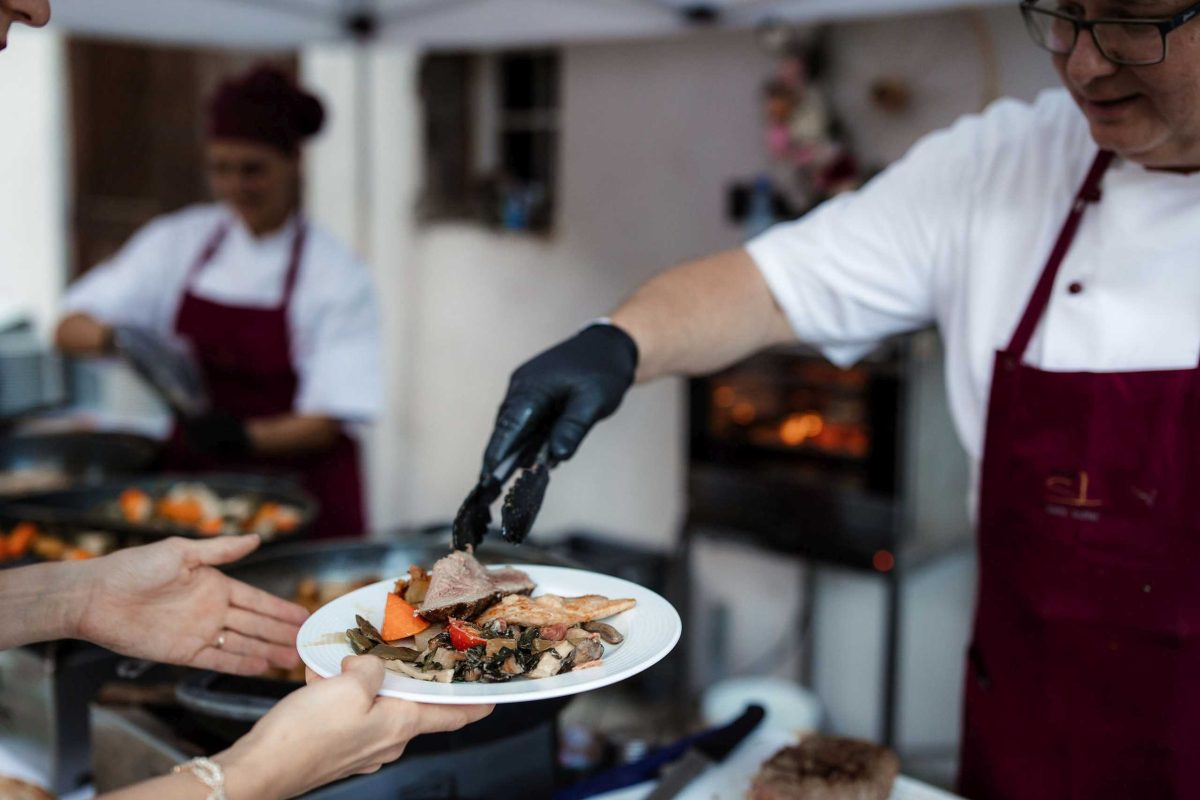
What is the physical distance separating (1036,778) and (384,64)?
472 cm

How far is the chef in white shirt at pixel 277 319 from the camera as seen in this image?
3092 millimetres

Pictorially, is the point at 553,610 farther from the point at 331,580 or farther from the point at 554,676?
the point at 331,580

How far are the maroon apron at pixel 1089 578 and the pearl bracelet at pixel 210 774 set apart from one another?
1.14 m

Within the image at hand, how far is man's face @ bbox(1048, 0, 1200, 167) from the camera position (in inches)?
54.5

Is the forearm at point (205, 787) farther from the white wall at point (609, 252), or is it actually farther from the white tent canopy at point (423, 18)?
the white wall at point (609, 252)

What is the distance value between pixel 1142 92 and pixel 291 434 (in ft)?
7.35

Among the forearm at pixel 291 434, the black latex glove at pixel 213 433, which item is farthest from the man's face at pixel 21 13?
the forearm at pixel 291 434

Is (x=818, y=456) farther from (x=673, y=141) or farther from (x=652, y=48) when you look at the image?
(x=652, y=48)

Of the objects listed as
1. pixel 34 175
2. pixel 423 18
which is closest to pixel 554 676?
pixel 423 18

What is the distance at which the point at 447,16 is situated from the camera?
334cm

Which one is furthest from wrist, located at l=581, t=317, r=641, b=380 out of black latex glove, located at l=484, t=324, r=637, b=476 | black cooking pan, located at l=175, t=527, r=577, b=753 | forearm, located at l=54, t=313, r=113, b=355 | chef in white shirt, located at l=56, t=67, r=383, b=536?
forearm, located at l=54, t=313, r=113, b=355

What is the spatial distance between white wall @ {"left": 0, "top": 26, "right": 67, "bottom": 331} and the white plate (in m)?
5.98

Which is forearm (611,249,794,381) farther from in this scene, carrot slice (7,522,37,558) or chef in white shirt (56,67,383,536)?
chef in white shirt (56,67,383,536)

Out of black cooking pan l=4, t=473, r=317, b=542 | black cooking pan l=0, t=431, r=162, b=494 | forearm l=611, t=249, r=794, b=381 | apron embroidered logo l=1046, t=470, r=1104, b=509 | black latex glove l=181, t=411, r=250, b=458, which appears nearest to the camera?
apron embroidered logo l=1046, t=470, r=1104, b=509
